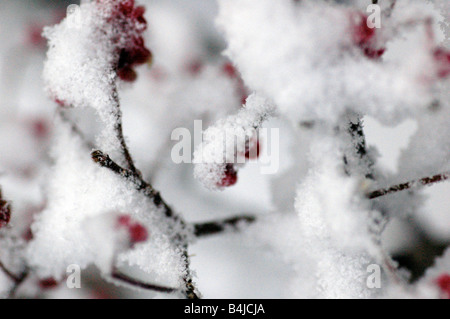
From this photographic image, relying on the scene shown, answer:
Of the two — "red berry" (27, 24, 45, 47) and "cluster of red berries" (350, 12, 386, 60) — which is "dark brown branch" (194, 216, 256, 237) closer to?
"cluster of red berries" (350, 12, 386, 60)

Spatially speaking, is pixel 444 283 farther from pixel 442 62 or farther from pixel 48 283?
pixel 48 283

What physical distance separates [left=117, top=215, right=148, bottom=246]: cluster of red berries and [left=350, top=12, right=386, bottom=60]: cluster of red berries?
276 mm

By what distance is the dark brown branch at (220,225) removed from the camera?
657 millimetres

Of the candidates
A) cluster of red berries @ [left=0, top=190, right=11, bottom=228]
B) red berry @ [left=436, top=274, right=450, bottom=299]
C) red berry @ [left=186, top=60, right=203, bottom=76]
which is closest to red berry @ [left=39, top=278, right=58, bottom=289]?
cluster of red berries @ [left=0, top=190, right=11, bottom=228]

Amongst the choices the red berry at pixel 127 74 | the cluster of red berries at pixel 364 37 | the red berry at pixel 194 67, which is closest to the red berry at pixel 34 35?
the red berry at pixel 194 67

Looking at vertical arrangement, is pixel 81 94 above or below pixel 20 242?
above

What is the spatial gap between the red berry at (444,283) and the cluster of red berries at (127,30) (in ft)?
1.43

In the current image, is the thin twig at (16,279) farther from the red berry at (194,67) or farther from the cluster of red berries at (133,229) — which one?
the red berry at (194,67)

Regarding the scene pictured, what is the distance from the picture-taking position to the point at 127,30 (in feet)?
1.57

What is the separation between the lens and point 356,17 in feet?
1.27

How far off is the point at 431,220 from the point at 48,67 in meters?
0.62

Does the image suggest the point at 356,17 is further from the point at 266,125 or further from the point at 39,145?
the point at 39,145

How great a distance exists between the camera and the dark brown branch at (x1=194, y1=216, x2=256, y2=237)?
0.66 m
